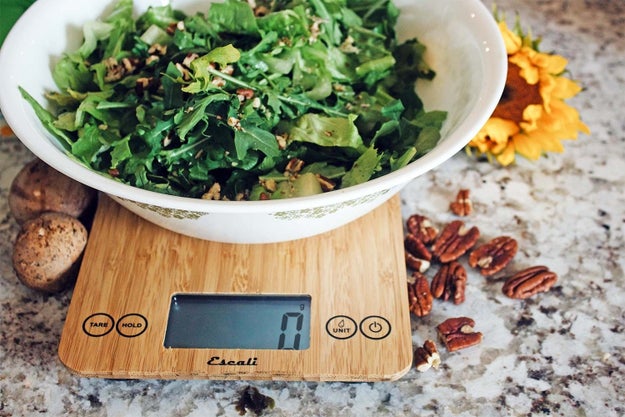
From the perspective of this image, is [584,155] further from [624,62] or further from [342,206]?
[342,206]

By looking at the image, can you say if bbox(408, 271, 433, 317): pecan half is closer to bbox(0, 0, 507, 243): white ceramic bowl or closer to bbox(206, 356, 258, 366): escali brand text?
bbox(0, 0, 507, 243): white ceramic bowl

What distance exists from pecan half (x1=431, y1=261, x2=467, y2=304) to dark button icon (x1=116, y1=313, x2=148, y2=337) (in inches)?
18.2

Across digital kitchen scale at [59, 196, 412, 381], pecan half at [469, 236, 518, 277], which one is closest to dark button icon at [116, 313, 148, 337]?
digital kitchen scale at [59, 196, 412, 381]

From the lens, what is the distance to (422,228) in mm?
1186

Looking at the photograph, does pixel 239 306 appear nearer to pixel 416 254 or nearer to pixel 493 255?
pixel 416 254

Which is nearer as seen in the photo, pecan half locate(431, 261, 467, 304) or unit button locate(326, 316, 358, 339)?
unit button locate(326, 316, 358, 339)

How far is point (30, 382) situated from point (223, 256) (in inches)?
13.5

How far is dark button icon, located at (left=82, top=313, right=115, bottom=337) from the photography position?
3.28 ft

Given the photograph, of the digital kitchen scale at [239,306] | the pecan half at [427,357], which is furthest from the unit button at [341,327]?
the pecan half at [427,357]

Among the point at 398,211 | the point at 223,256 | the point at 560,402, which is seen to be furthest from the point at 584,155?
the point at 223,256

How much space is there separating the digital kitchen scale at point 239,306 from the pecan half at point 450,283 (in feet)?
0.26

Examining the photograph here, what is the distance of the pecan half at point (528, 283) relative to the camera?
1097 mm

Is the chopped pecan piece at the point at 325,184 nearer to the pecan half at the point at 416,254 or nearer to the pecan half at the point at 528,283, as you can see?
the pecan half at the point at 416,254

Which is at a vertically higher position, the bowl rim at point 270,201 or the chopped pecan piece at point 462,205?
the bowl rim at point 270,201
